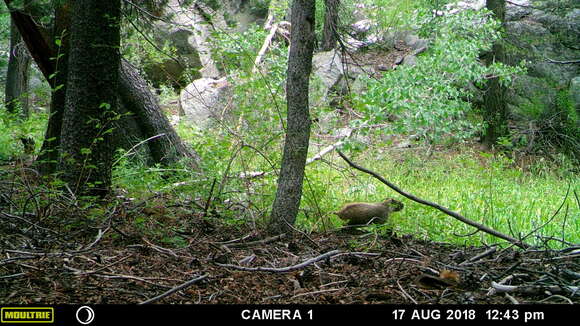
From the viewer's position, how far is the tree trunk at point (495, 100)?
13.2 metres

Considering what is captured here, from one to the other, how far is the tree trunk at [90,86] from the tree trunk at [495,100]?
1022 centimetres

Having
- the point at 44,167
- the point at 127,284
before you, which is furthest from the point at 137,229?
the point at 44,167

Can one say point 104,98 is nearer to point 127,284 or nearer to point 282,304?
point 127,284

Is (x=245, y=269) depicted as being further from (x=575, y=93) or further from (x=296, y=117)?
(x=575, y=93)

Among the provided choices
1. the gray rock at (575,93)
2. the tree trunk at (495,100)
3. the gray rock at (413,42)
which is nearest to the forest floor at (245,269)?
the tree trunk at (495,100)

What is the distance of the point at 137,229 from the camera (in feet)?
15.1

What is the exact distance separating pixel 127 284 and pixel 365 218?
2.85 m

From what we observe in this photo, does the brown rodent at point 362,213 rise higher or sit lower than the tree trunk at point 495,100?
lower

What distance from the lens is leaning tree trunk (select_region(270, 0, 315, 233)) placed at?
177 inches

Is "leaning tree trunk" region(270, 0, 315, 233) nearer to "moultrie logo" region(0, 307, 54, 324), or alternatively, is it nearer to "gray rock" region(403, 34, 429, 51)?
"moultrie logo" region(0, 307, 54, 324)

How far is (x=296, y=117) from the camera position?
4.60m

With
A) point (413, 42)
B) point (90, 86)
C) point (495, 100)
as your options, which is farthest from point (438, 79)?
point (413, 42)

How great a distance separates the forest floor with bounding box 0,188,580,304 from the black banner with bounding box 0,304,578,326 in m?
0.13

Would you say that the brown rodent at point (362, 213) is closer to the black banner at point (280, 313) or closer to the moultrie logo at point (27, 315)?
the black banner at point (280, 313)
